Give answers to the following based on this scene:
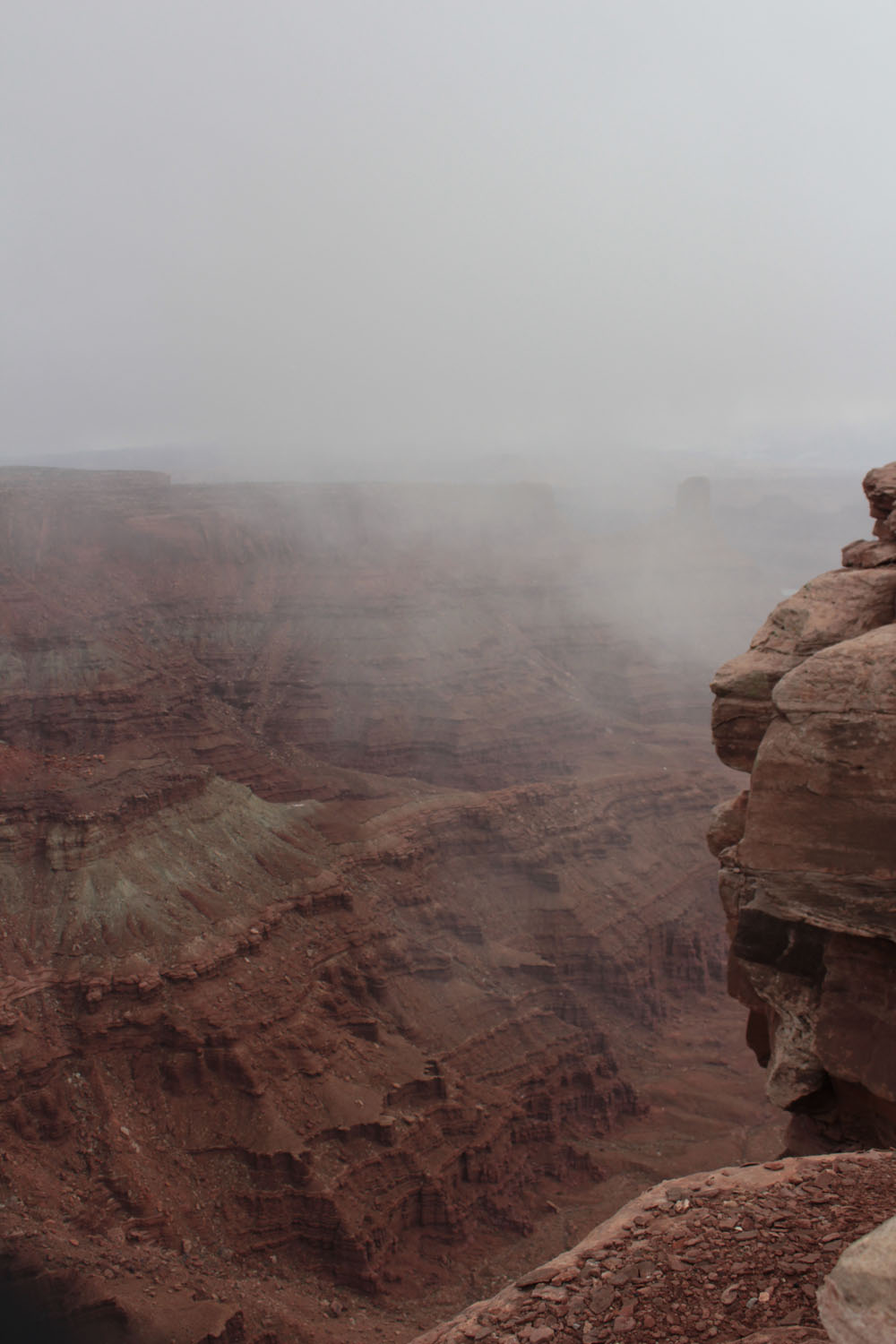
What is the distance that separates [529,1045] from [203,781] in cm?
2107

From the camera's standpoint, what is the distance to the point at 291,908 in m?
46.2

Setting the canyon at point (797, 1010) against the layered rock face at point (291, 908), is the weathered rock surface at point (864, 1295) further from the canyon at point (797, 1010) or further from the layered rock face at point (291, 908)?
the layered rock face at point (291, 908)

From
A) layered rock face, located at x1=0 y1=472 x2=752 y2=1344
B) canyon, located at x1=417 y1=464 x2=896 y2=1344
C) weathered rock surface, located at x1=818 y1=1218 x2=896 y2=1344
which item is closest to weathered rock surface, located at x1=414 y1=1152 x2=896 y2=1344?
canyon, located at x1=417 y1=464 x2=896 y2=1344

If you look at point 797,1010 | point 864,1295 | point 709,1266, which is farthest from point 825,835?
point 864,1295

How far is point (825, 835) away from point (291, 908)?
37056mm

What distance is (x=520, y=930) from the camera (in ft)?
192

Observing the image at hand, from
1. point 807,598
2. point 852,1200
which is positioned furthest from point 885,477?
point 852,1200

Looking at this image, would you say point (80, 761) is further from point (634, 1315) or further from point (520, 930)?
point (634, 1315)

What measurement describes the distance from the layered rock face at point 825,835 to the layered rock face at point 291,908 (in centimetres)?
2428

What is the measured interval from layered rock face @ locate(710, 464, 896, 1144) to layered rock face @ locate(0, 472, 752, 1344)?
A: 79.7 ft

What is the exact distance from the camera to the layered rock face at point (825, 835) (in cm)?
1203

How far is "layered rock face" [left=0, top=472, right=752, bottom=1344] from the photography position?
3562 cm

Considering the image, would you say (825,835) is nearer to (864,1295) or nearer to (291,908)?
(864,1295)

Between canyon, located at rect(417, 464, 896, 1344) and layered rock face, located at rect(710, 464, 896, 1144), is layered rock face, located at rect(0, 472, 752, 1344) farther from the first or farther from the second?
layered rock face, located at rect(710, 464, 896, 1144)
